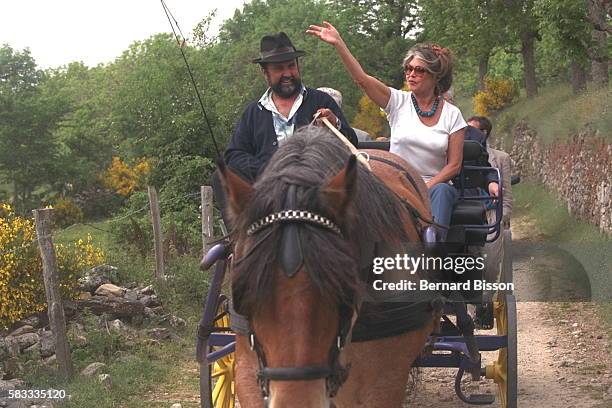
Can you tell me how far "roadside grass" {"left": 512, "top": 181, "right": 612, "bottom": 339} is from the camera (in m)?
10.9

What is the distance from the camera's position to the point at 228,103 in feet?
68.6

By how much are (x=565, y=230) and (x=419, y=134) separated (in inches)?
488

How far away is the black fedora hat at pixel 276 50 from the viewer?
16.0ft

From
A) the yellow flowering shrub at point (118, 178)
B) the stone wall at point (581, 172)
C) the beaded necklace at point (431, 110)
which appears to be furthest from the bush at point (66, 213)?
the beaded necklace at point (431, 110)

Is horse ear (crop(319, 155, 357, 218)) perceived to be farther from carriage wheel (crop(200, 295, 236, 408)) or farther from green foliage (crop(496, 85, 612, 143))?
green foliage (crop(496, 85, 612, 143))

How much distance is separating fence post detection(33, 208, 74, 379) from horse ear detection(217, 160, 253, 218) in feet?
16.0

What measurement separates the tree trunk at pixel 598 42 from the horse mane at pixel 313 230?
14659 millimetres

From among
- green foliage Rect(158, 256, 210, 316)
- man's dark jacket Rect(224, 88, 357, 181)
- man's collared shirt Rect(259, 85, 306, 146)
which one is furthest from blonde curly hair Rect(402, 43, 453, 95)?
green foliage Rect(158, 256, 210, 316)

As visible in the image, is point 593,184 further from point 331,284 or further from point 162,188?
point 331,284

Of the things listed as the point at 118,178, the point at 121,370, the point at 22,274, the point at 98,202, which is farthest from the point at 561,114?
the point at 98,202

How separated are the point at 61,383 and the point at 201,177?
30.4ft

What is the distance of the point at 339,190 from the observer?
305 centimetres

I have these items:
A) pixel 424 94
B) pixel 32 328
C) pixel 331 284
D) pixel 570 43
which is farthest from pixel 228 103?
pixel 331 284

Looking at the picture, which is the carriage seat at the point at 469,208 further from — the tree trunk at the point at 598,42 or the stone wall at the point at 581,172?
the tree trunk at the point at 598,42
